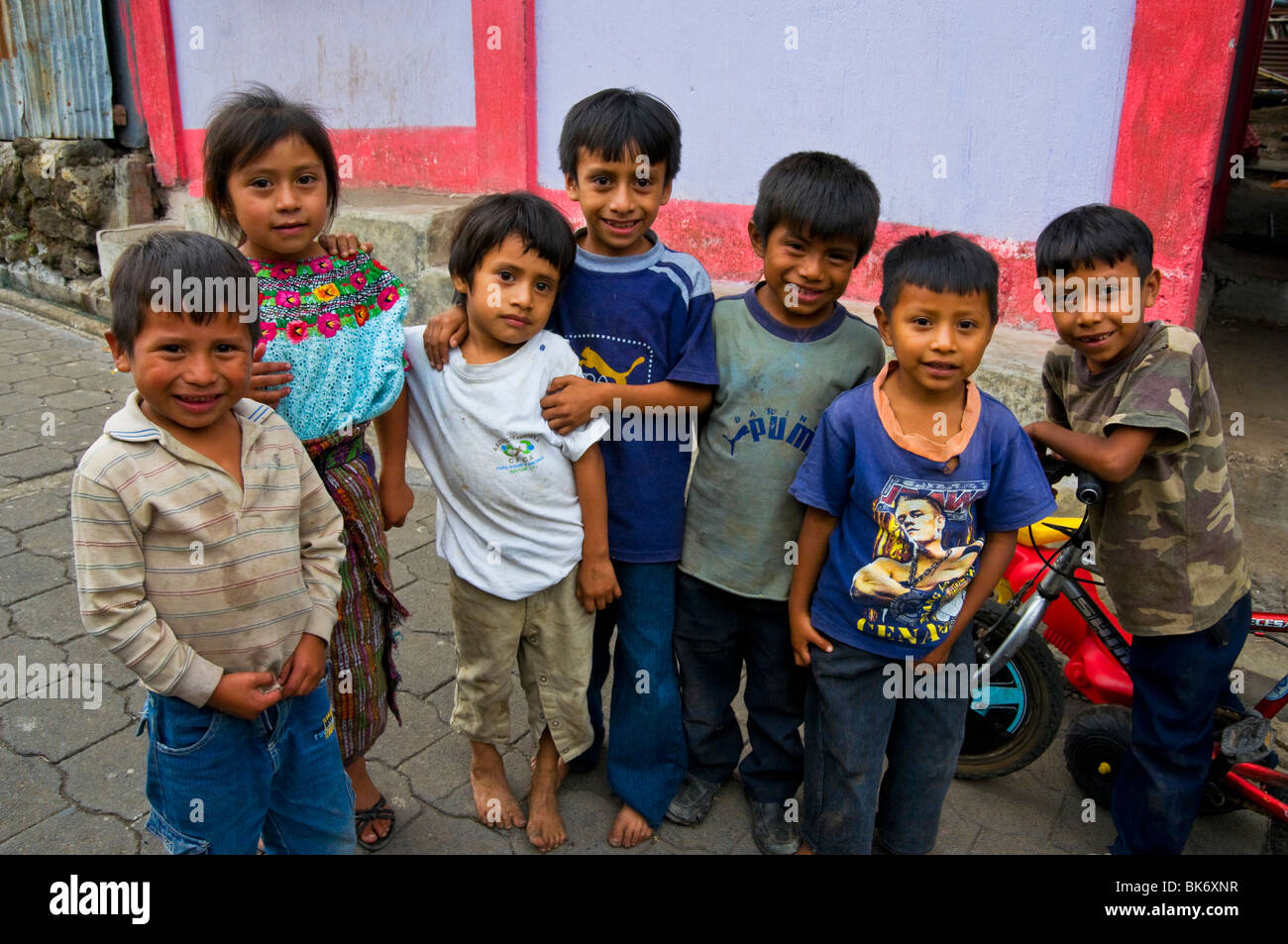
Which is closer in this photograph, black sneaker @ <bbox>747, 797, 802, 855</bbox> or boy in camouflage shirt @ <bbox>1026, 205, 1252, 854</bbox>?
boy in camouflage shirt @ <bbox>1026, 205, 1252, 854</bbox>

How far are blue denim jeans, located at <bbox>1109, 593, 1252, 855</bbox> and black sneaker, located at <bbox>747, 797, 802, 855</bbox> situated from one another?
0.83 meters

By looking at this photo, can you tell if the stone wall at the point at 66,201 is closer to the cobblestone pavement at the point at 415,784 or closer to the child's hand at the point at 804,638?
the cobblestone pavement at the point at 415,784

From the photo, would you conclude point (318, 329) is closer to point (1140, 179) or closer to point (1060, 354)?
point (1060, 354)

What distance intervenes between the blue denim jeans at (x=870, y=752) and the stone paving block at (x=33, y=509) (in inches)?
137

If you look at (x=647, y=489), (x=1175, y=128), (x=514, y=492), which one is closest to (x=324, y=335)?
(x=514, y=492)

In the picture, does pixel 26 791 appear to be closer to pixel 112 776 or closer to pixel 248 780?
pixel 112 776

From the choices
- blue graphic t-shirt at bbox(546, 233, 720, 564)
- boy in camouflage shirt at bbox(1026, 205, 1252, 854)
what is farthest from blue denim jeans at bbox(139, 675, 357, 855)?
boy in camouflage shirt at bbox(1026, 205, 1252, 854)

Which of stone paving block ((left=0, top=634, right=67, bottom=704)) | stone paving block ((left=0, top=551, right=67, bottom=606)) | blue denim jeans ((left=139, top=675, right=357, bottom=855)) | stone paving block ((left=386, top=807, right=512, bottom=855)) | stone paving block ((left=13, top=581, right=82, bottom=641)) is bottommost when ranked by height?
stone paving block ((left=386, top=807, right=512, bottom=855))

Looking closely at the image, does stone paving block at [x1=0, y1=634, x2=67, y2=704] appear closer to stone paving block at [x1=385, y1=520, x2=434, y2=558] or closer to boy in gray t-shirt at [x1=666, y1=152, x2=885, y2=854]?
stone paving block at [x1=385, y1=520, x2=434, y2=558]

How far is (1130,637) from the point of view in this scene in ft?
8.07

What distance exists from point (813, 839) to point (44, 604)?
288cm

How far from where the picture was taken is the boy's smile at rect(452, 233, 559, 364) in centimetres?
201

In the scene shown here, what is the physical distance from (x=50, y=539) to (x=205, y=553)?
2844mm

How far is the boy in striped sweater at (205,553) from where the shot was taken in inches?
61.6
